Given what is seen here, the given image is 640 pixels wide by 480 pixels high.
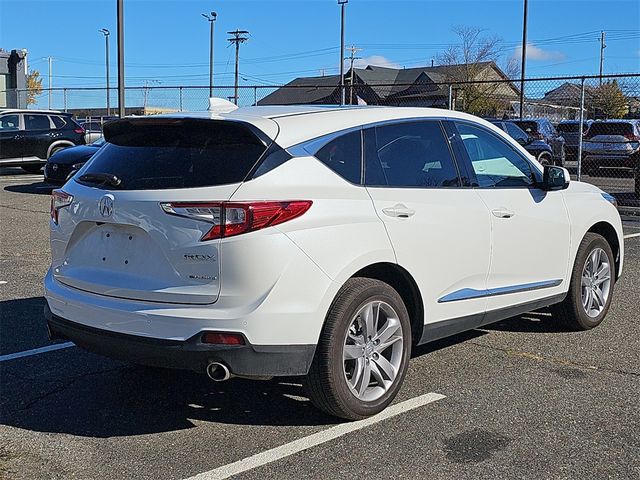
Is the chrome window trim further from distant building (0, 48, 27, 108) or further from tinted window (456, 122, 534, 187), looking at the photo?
distant building (0, 48, 27, 108)

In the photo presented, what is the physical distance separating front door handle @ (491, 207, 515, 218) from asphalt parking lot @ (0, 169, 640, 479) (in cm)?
101

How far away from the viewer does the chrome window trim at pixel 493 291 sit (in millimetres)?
4844

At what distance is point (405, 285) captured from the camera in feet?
15.1

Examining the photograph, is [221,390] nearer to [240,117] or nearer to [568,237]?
[240,117]

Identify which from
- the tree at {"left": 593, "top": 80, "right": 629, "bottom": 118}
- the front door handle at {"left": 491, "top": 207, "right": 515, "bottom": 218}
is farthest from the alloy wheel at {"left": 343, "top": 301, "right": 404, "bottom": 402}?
the tree at {"left": 593, "top": 80, "right": 629, "bottom": 118}

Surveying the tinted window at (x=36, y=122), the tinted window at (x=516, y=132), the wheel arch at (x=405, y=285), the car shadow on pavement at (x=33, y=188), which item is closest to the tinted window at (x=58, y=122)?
the tinted window at (x=36, y=122)

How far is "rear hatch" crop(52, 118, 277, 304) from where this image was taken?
151 inches

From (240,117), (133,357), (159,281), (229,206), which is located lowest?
(133,357)

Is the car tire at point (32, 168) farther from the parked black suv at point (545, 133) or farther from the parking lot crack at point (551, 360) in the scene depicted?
the parking lot crack at point (551, 360)

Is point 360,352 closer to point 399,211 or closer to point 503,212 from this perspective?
point 399,211

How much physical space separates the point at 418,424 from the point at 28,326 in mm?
3454

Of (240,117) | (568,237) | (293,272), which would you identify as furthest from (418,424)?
(568,237)

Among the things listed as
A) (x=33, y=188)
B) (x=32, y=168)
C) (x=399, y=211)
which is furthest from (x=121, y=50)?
(x=399, y=211)

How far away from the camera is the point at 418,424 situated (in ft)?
13.9
